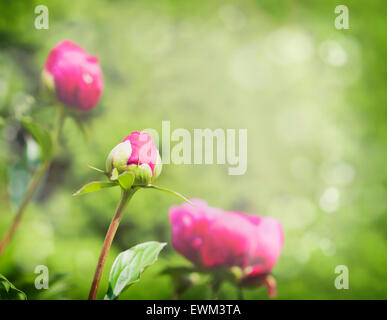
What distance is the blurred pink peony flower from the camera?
1.65 feet

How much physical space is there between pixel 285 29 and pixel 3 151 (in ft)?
2.10

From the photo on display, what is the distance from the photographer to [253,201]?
0.84 metres

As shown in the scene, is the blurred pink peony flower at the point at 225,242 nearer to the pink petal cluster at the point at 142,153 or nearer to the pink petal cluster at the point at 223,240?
the pink petal cluster at the point at 223,240

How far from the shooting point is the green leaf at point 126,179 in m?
0.42

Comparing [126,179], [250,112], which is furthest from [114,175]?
[250,112]

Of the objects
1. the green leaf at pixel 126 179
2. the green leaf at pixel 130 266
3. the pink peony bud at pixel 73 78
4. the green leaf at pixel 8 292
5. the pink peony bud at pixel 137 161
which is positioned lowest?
the green leaf at pixel 8 292

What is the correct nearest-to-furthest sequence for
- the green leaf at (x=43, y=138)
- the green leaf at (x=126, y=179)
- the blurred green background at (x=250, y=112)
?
the green leaf at (x=126, y=179), the green leaf at (x=43, y=138), the blurred green background at (x=250, y=112)

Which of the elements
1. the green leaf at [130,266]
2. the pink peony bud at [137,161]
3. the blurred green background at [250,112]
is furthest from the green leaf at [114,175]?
the blurred green background at [250,112]

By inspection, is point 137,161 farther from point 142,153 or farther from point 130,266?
point 130,266

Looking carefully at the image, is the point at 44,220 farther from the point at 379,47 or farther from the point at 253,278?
the point at 379,47

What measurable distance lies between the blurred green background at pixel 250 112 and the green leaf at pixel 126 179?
0.37 metres

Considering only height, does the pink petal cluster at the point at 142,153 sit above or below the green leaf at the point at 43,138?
below

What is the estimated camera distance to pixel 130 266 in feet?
1.55
